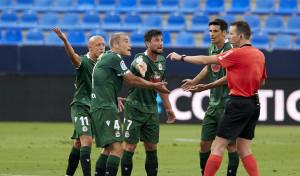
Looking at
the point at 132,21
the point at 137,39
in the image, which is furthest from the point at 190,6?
the point at 137,39

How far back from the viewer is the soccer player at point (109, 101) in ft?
25.9

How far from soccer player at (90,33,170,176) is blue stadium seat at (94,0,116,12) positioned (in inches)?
608

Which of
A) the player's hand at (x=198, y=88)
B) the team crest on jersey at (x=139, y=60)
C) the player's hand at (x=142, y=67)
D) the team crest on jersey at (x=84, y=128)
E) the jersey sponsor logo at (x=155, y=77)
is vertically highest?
the team crest on jersey at (x=139, y=60)

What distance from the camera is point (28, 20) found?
2336cm

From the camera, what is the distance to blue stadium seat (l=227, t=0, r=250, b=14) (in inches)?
882

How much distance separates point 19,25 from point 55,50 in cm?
493

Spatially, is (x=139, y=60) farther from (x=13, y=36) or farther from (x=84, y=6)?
(x=84, y=6)

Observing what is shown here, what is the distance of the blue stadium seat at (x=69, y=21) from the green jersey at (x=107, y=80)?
1502 cm

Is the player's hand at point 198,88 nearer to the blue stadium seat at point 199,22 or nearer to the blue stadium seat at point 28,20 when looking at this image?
the blue stadium seat at point 199,22

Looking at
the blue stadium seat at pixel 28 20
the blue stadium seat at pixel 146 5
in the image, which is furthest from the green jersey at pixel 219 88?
the blue stadium seat at pixel 28 20

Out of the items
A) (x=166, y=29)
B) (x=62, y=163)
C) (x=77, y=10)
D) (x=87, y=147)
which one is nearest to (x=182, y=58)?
(x=87, y=147)

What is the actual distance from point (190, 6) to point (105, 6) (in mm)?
3107

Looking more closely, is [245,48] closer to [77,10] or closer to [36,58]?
[36,58]

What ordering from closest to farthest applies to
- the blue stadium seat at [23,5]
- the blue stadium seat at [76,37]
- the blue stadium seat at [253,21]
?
the blue stadium seat at [76,37] < the blue stadium seat at [253,21] < the blue stadium seat at [23,5]
